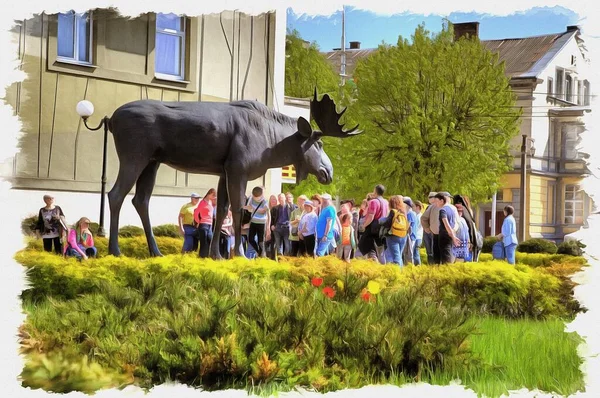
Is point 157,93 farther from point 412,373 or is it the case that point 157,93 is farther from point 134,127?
point 412,373

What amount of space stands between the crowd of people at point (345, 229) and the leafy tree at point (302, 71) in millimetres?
27382

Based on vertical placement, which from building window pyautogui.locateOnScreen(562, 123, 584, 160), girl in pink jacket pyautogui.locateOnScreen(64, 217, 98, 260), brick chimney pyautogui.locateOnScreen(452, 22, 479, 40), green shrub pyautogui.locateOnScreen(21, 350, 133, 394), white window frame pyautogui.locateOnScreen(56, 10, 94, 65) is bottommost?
green shrub pyautogui.locateOnScreen(21, 350, 133, 394)

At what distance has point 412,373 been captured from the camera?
23.5ft

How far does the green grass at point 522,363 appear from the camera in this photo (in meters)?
7.01

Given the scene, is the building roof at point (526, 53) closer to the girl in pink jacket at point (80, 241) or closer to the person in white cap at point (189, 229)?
the person in white cap at point (189, 229)

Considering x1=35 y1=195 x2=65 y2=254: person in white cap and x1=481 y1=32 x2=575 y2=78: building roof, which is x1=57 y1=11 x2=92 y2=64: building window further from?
x1=481 y1=32 x2=575 y2=78: building roof

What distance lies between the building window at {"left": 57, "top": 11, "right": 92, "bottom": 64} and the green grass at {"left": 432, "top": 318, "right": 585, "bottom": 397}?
1277 centimetres

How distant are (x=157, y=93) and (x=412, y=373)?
50.5 feet

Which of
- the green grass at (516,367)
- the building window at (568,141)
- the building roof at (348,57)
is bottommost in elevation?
the green grass at (516,367)

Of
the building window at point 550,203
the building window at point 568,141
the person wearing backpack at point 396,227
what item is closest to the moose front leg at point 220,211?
the person wearing backpack at point 396,227

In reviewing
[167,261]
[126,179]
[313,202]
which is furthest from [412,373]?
[313,202]

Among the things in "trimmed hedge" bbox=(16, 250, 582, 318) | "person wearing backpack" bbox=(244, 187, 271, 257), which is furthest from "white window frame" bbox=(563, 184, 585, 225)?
"trimmed hedge" bbox=(16, 250, 582, 318)

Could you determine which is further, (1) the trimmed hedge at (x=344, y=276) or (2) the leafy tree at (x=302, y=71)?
(2) the leafy tree at (x=302, y=71)

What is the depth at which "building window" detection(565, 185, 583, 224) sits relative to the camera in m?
52.4
